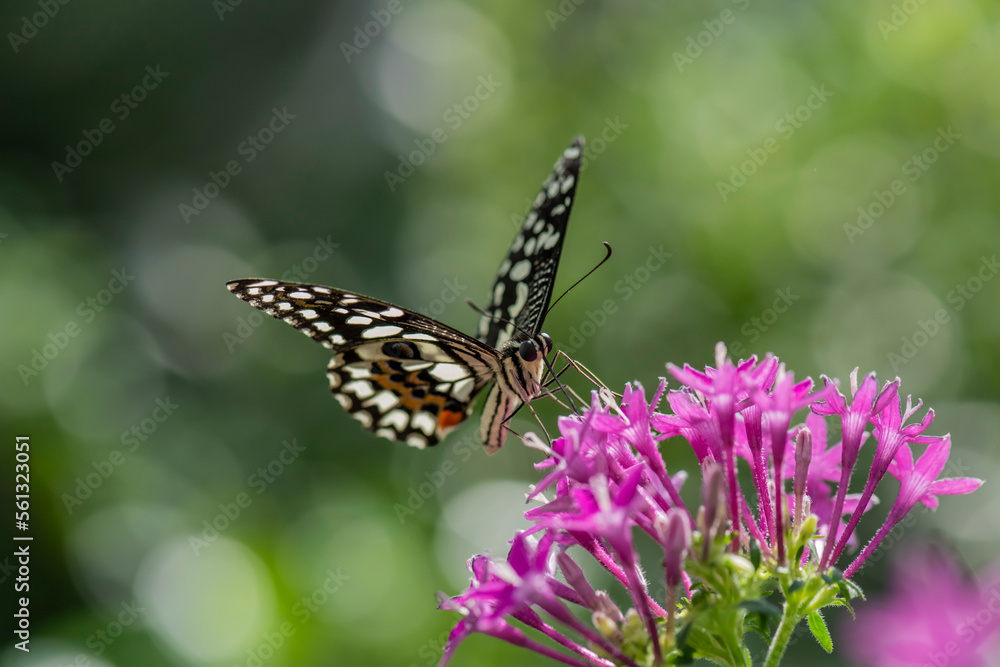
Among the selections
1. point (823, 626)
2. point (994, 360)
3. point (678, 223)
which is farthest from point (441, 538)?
point (994, 360)

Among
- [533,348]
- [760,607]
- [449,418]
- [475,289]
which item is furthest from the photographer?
[475,289]

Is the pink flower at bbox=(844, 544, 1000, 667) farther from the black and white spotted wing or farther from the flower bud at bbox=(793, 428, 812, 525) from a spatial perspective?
the black and white spotted wing

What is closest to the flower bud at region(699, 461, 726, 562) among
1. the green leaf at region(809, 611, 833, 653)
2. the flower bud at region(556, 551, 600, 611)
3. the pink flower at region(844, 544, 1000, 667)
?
the flower bud at region(556, 551, 600, 611)

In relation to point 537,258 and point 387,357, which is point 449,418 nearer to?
point 387,357

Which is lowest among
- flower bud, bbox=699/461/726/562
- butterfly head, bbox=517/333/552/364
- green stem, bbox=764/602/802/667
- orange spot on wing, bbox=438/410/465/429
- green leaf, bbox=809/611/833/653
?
orange spot on wing, bbox=438/410/465/429

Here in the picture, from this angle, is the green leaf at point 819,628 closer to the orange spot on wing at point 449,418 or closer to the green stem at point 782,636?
the green stem at point 782,636

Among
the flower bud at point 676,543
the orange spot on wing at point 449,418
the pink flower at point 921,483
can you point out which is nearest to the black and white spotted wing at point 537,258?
the orange spot on wing at point 449,418

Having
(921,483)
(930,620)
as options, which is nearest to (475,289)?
(921,483)
